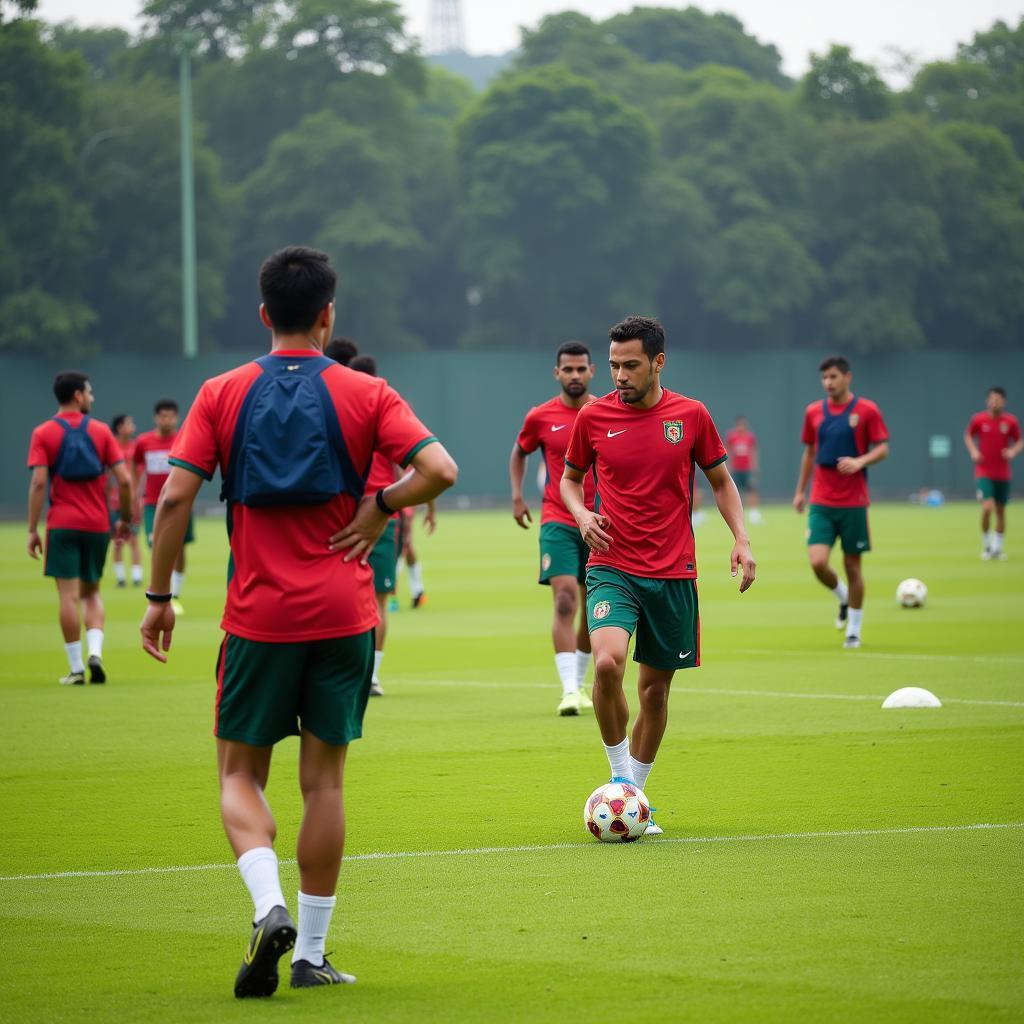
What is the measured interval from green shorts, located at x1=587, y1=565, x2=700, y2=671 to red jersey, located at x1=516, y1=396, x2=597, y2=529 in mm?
4071

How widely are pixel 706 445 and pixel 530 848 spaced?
6.96ft

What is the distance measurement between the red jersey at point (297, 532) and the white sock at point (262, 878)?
682mm

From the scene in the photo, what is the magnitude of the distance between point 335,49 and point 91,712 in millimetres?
57711

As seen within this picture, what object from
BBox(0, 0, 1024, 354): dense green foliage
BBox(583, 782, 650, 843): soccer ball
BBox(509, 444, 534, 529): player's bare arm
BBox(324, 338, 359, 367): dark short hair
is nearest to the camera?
BBox(583, 782, 650, 843): soccer ball

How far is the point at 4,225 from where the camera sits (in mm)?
57844

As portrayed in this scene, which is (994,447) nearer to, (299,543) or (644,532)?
(644,532)

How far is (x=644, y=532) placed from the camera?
350 inches

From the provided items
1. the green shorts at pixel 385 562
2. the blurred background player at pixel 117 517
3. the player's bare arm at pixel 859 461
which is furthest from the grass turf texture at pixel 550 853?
the blurred background player at pixel 117 517

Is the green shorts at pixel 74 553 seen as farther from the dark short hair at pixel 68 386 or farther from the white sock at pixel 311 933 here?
the white sock at pixel 311 933

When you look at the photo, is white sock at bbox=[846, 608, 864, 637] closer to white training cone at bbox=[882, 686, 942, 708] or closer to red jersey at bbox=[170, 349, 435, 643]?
white training cone at bbox=[882, 686, 942, 708]

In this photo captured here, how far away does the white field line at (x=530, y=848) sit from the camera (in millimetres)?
7883

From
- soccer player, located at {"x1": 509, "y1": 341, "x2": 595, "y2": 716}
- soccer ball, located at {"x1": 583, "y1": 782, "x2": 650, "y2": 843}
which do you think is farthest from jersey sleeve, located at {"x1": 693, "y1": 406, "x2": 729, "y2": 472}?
soccer player, located at {"x1": 509, "y1": 341, "x2": 595, "y2": 716}

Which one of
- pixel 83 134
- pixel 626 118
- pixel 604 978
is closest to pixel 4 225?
pixel 83 134

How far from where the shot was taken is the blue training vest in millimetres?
17172
